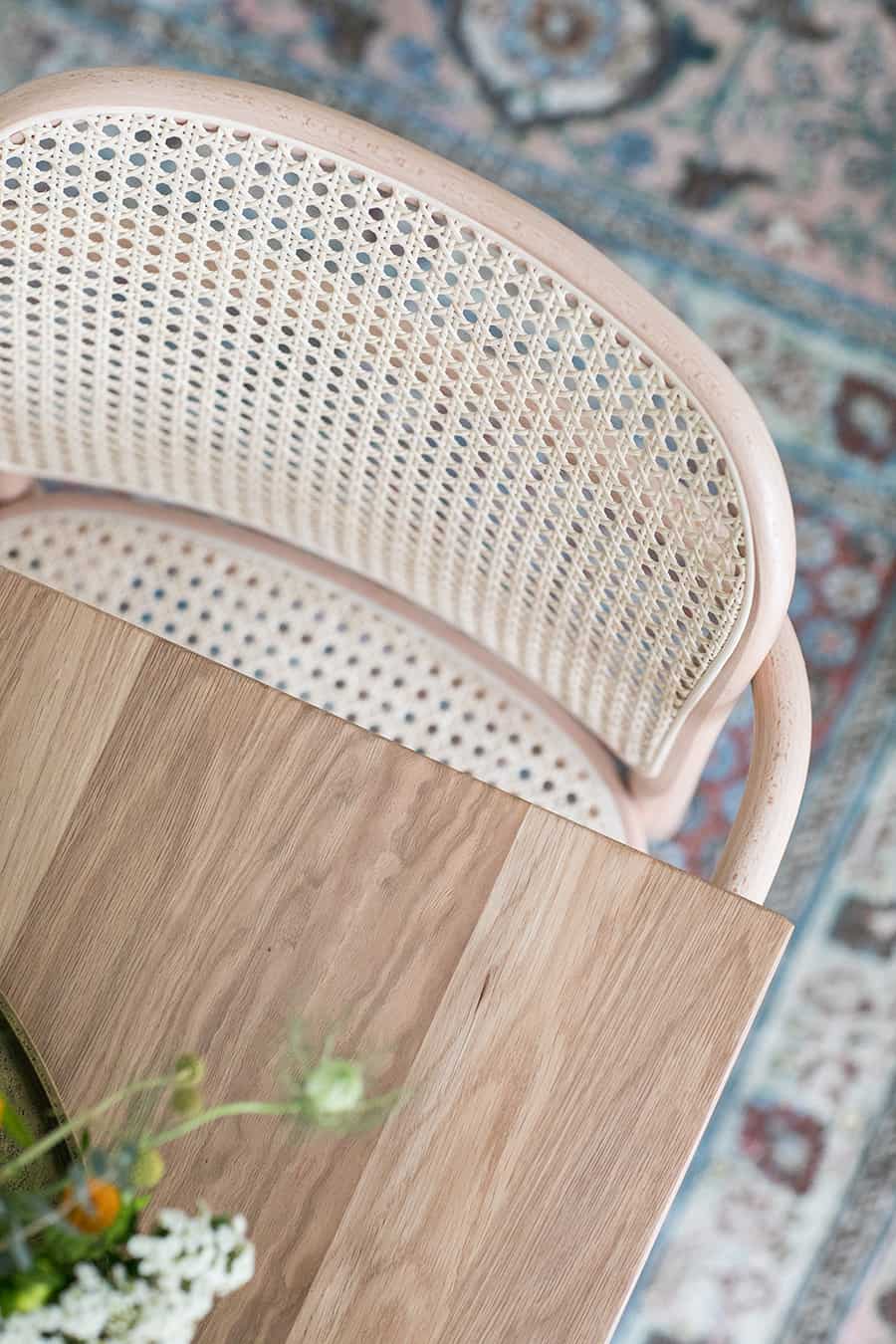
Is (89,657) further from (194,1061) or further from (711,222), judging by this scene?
(711,222)

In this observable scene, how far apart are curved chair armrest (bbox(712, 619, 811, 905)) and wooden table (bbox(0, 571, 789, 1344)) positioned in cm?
11

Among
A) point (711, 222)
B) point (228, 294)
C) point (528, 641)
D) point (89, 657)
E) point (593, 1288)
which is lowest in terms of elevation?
point (593, 1288)

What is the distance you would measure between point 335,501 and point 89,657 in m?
0.25

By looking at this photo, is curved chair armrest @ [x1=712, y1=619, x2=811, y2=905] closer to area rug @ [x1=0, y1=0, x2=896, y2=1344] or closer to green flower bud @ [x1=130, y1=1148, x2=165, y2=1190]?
green flower bud @ [x1=130, y1=1148, x2=165, y2=1190]

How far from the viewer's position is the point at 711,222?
1.30 metres

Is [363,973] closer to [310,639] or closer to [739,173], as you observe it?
[310,639]

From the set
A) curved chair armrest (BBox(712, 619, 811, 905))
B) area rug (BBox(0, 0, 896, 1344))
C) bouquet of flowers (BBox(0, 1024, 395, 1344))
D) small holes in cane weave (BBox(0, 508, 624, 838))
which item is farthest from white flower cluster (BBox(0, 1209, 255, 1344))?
area rug (BBox(0, 0, 896, 1344))

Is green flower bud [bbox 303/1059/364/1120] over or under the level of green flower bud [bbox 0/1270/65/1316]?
over

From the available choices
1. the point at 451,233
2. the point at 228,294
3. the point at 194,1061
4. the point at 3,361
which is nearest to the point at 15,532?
the point at 3,361

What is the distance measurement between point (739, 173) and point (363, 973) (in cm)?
105

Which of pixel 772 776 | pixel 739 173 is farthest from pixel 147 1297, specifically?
pixel 739 173

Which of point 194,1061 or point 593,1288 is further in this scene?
point 593,1288

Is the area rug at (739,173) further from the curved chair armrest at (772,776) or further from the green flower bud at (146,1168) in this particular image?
the green flower bud at (146,1168)

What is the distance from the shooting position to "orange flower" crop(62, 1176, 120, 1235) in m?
0.41
